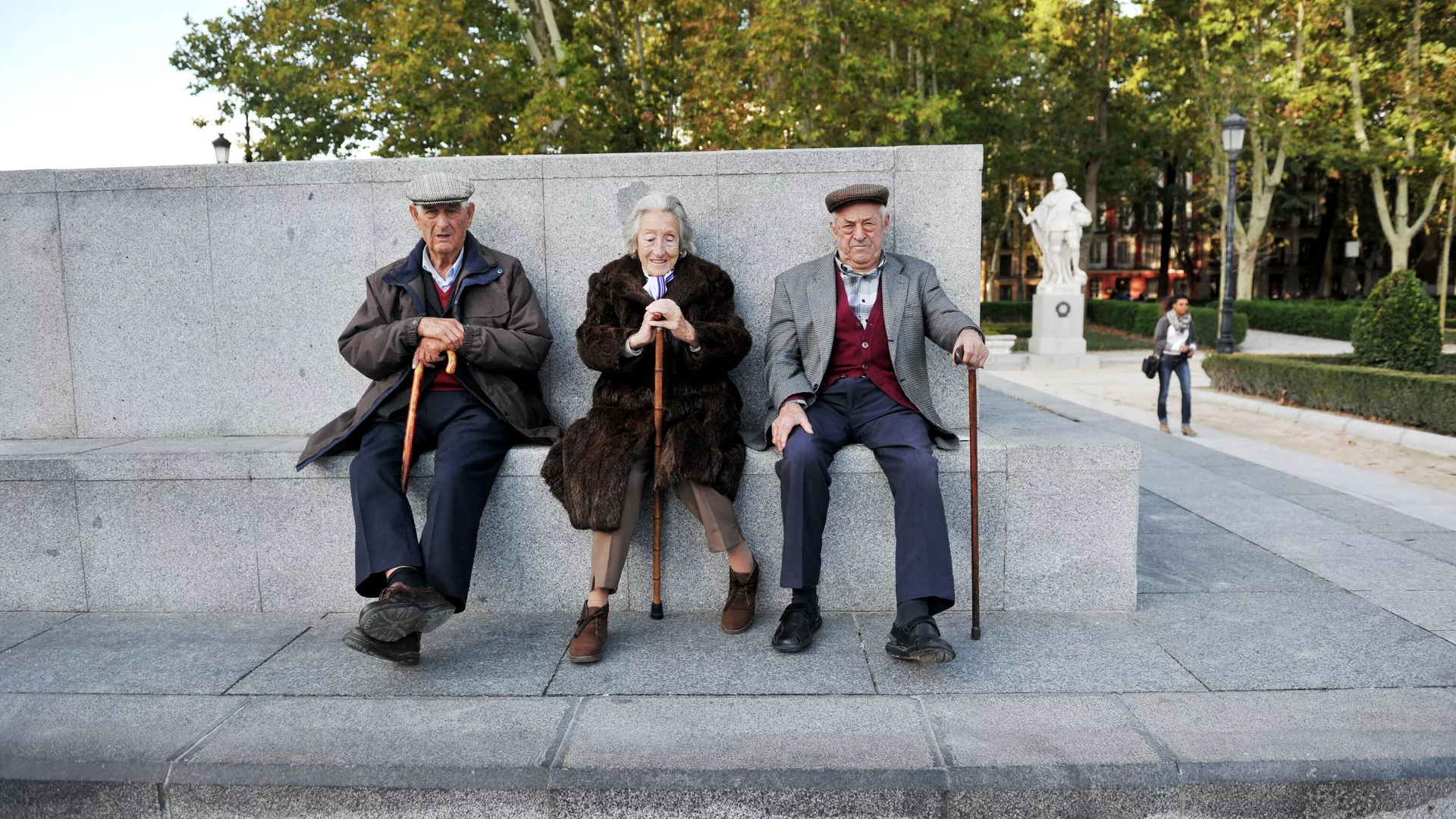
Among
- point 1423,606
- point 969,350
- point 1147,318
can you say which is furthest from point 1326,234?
point 969,350

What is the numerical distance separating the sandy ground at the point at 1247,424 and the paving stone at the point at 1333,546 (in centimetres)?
253

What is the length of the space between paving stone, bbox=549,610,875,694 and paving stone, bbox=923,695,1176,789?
430mm

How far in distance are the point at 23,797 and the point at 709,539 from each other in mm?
2545

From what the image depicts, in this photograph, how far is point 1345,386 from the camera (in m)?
11.7

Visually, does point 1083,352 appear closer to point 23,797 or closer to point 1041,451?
point 1041,451

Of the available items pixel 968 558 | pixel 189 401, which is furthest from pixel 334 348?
pixel 968 558

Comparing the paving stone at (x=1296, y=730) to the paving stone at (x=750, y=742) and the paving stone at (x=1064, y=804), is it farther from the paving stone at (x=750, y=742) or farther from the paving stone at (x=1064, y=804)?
the paving stone at (x=750, y=742)

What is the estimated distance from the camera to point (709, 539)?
4.29 meters

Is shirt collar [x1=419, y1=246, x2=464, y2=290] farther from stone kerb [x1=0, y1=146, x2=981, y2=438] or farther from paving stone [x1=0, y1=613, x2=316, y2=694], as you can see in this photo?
paving stone [x1=0, y1=613, x2=316, y2=694]

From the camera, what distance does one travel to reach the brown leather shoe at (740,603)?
4305 mm

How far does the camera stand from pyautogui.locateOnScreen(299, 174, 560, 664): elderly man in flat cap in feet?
12.9

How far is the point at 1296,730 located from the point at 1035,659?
3.11 ft

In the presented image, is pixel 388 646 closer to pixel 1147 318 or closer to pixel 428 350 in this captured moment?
pixel 428 350

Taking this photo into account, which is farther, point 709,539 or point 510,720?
point 709,539
